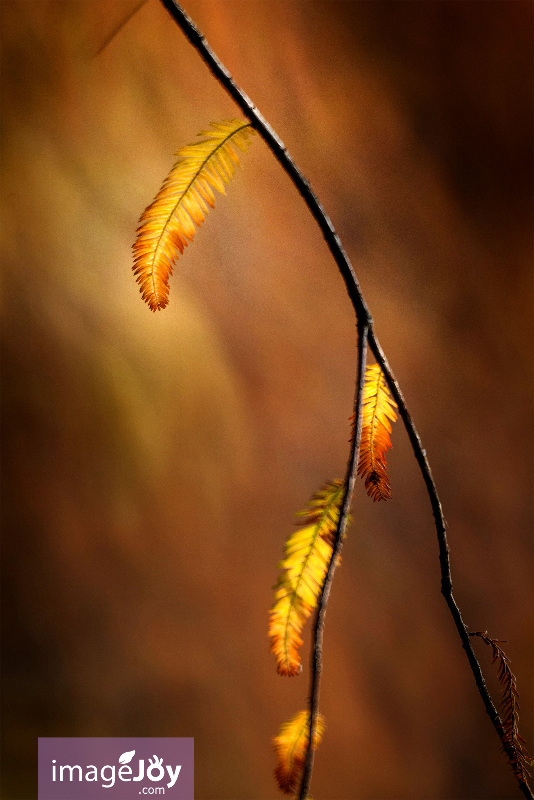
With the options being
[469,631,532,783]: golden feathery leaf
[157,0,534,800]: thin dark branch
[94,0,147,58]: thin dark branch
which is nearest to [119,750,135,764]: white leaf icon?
[469,631,532,783]: golden feathery leaf

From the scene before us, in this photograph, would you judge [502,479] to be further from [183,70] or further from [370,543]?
[183,70]

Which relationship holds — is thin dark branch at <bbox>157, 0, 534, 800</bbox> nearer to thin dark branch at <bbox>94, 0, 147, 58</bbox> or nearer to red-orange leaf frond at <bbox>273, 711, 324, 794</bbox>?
red-orange leaf frond at <bbox>273, 711, 324, 794</bbox>

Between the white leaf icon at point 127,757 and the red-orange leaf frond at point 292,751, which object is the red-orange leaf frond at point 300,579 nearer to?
the red-orange leaf frond at point 292,751

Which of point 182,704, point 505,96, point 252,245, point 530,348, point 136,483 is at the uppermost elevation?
point 505,96

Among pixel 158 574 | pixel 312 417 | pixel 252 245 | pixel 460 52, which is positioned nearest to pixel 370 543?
pixel 312 417

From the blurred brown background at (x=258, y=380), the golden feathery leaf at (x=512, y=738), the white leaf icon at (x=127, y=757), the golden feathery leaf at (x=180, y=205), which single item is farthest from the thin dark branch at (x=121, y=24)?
the white leaf icon at (x=127, y=757)

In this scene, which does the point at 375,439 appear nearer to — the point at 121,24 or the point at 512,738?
the point at 512,738
